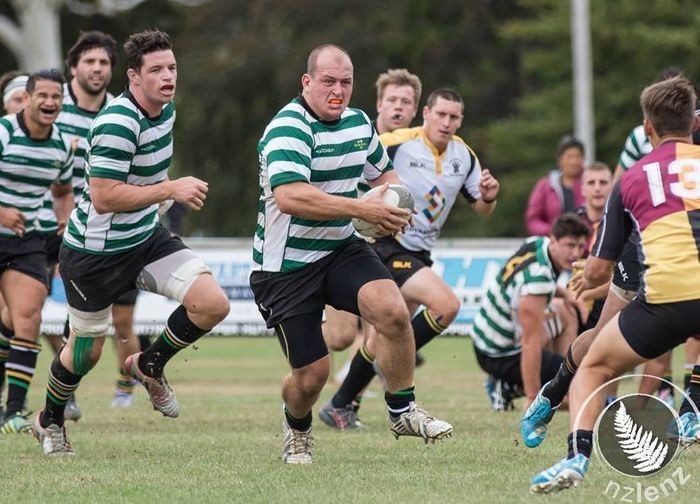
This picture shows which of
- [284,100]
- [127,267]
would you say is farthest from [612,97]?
[127,267]

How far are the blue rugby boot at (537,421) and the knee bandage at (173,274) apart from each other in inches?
76.2

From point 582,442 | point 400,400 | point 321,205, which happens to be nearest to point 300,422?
point 400,400

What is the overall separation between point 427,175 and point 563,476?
4051 mm

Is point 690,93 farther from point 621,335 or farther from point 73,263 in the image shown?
point 73,263

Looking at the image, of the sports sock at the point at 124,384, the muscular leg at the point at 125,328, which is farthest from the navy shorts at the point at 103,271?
the sports sock at the point at 124,384

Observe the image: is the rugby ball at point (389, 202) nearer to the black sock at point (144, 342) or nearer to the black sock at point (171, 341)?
the black sock at point (171, 341)

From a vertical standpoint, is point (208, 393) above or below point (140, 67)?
below

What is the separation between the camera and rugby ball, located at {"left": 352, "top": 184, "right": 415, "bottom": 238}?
7.19 metres

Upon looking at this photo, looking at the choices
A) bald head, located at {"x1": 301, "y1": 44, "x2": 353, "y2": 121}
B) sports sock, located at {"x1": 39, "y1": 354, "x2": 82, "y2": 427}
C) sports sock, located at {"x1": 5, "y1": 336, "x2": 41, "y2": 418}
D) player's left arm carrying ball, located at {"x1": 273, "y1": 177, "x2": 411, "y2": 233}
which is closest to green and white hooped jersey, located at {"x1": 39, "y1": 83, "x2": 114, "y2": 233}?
sports sock, located at {"x1": 5, "y1": 336, "x2": 41, "y2": 418}

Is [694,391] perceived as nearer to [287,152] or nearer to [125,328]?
[287,152]

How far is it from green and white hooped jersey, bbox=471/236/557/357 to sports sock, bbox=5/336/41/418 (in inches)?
126

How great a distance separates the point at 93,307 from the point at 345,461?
1.65 metres

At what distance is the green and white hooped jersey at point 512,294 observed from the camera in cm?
995

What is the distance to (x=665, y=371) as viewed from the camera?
1017 centimetres
